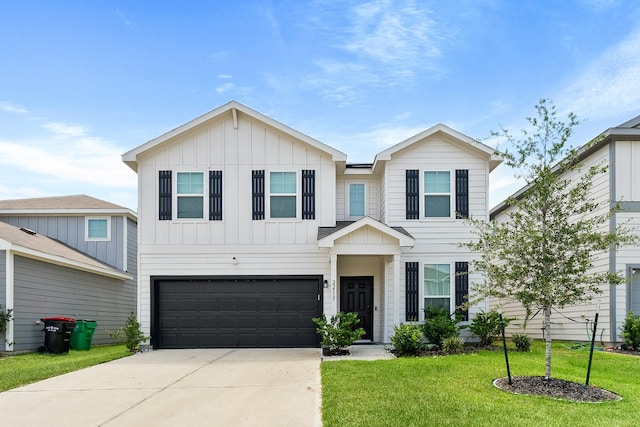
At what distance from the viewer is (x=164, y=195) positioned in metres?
15.8

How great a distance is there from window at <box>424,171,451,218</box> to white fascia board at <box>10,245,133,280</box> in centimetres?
1045

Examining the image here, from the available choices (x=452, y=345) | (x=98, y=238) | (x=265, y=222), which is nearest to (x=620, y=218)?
(x=452, y=345)

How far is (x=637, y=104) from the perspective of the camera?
16516 mm

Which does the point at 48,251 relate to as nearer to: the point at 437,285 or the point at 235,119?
the point at 235,119

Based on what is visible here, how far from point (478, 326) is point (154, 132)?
404 inches

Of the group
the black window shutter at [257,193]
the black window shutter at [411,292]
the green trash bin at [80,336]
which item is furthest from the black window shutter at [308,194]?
the green trash bin at [80,336]

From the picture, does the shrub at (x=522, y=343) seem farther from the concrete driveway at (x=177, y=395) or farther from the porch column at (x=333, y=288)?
the concrete driveway at (x=177, y=395)

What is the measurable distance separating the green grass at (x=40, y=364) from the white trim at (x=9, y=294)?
47cm

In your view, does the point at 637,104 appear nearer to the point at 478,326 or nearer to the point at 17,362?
the point at 478,326

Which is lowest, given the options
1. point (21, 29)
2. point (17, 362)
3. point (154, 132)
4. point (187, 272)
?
point (17, 362)

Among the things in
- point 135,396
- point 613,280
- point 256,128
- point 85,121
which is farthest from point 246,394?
point 85,121

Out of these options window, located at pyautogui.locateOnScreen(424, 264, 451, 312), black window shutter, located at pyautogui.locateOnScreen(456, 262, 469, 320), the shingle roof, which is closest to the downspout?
black window shutter, located at pyautogui.locateOnScreen(456, 262, 469, 320)

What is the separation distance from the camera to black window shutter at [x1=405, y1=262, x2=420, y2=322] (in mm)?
15461

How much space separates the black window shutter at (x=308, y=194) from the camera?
1572 cm
